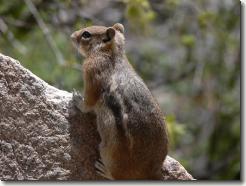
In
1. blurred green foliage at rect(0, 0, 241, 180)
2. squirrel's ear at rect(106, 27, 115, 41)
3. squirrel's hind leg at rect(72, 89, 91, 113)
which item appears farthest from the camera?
blurred green foliage at rect(0, 0, 241, 180)

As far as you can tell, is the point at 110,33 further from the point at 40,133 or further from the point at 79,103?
the point at 40,133

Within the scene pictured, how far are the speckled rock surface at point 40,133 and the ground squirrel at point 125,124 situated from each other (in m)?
0.09

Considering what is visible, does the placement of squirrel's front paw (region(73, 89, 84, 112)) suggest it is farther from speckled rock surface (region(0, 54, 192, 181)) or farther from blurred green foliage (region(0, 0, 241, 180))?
blurred green foliage (region(0, 0, 241, 180))

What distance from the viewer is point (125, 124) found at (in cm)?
389

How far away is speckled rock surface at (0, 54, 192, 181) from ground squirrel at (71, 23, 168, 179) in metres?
0.09

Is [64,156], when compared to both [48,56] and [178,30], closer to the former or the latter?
[48,56]

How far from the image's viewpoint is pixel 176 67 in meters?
7.73

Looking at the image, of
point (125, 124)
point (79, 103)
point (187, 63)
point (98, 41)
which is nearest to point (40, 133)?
point (79, 103)

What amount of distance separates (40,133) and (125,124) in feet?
1.60

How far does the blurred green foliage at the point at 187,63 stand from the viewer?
675cm

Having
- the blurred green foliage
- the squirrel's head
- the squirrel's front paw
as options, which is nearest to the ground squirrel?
the squirrel's front paw

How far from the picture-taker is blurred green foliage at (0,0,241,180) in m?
6.75

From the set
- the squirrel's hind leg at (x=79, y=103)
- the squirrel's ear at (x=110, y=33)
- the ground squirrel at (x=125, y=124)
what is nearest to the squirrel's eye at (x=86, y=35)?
the squirrel's ear at (x=110, y=33)

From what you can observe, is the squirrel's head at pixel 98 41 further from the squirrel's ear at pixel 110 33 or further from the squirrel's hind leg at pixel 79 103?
the squirrel's hind leg at pixel 79 103
